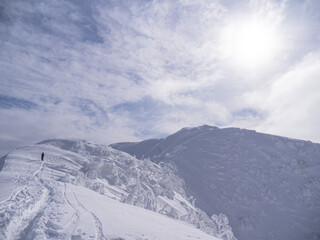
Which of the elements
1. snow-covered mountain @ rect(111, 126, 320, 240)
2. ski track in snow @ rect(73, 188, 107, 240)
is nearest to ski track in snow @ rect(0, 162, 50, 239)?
ski track in snow @ rect(73, 188, 107, 240)

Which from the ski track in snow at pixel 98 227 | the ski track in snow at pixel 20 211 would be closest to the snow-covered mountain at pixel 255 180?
the ski track in snow at pixel 98 227

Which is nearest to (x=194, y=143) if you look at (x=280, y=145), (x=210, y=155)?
(x=210, y=155)

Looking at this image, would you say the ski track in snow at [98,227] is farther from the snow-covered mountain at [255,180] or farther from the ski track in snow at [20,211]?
the snow-covered mountain at [255,180]

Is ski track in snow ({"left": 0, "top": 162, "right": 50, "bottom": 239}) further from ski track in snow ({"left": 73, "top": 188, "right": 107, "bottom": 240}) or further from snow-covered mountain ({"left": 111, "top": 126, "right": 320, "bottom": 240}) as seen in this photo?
snow-covered mountain ({"left": 111, "top": 126, "right": 320, "bottom": 240})

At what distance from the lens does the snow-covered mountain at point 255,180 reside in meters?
97.9

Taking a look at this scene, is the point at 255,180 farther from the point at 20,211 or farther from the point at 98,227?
the point at 20,211

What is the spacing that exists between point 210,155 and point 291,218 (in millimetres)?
52101

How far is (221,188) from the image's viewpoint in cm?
Answer: 11494

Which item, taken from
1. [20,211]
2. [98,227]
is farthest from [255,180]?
[20,211]

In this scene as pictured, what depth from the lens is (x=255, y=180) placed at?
389ft

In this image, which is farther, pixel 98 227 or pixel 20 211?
pixel 20 211

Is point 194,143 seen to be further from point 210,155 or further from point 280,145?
point 280,145

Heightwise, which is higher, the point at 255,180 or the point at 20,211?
the point at 255,180

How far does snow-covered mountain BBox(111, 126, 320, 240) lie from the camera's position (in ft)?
321
